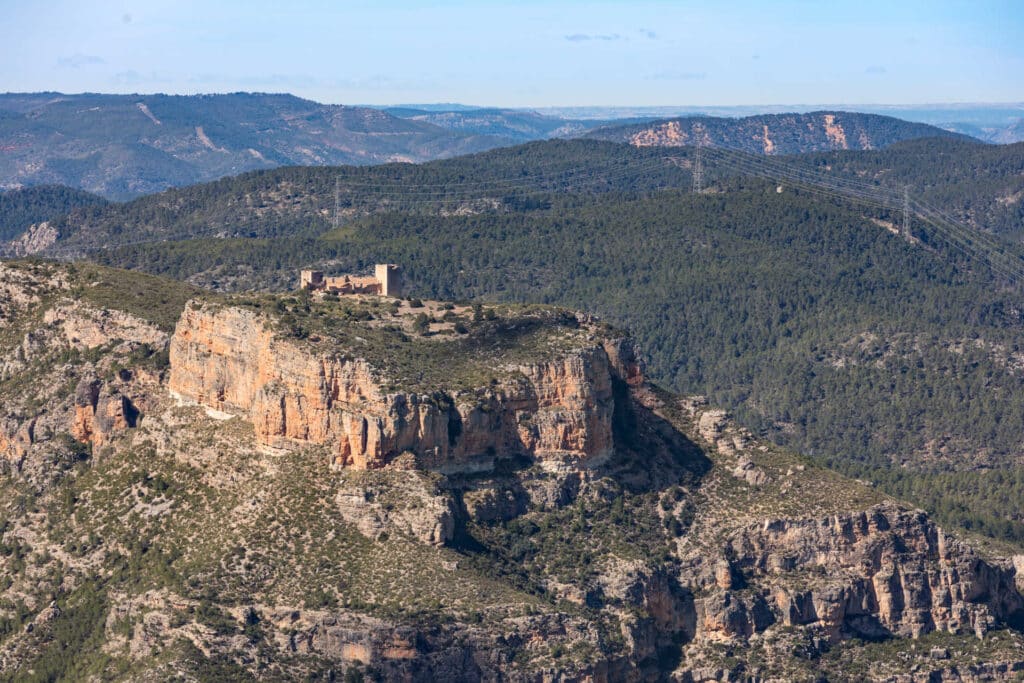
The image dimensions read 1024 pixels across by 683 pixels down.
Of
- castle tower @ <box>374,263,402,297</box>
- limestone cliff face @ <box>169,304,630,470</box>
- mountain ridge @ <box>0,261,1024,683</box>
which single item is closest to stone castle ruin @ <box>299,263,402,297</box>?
castle tower @ <box>374,263,402,297</box>

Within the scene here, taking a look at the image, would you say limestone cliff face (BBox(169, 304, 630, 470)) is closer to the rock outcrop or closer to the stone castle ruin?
the rock outcrop

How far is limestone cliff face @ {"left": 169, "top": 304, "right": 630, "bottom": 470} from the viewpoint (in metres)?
96.4

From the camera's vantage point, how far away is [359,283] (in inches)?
4513

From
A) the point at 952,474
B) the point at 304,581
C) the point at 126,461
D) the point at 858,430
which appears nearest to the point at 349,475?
the point at 304,581

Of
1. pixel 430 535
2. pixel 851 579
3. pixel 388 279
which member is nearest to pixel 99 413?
pixel 388 279

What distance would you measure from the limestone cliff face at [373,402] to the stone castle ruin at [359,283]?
1096 cm

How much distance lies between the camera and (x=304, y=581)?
92562mm

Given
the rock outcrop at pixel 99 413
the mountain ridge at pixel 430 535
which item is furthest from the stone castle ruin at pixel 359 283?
the rock outcrop at pixel 99 413

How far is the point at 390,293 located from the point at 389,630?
28777 millimetres

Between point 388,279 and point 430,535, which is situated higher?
point 388,279

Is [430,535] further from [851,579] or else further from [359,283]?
[359,283]

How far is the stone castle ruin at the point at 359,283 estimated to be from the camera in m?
113

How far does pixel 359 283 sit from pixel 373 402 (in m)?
19.4

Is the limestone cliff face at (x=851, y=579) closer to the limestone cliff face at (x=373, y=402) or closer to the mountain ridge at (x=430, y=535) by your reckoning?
the mountain ridge at (x=430, y=535)
